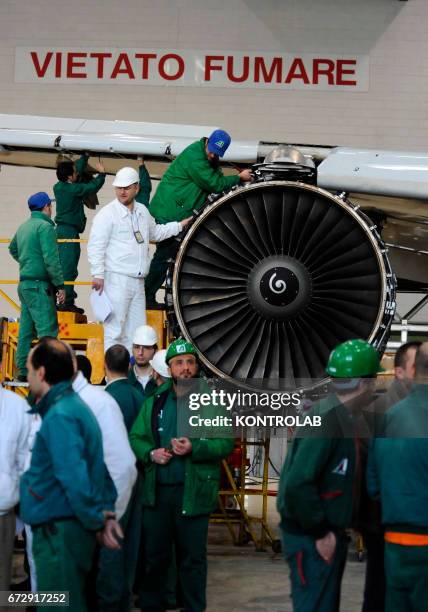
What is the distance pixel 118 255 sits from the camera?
8680 millimetres

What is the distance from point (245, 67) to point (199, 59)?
2.71ft

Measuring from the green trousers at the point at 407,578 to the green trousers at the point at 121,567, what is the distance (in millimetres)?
1643

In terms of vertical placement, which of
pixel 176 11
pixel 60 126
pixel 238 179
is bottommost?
pixel 238 179

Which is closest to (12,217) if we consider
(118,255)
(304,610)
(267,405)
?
(118,255)

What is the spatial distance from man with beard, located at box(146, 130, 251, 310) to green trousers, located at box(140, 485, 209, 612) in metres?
2.43

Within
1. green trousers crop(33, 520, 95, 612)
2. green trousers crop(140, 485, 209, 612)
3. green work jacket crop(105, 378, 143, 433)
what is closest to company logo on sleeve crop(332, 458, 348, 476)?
green trousers crop(33, 520, 95, 612)

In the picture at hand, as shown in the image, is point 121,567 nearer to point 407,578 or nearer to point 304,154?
point 407,578

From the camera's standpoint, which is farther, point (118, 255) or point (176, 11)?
point (176, 11)

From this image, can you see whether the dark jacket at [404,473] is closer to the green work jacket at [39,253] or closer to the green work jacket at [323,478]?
the green work jacket at [323,478]

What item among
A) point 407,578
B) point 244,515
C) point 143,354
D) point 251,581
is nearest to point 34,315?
point 143,354

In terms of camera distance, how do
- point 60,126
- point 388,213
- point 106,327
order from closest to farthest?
point 106,327 < point 388,213 < point 60,126

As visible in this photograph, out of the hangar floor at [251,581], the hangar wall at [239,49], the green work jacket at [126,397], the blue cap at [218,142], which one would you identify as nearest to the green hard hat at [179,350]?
the green work jacket at [126,397]

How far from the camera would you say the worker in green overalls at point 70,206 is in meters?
11.0

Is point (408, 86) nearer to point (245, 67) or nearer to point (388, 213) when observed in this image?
point (245, 67)
